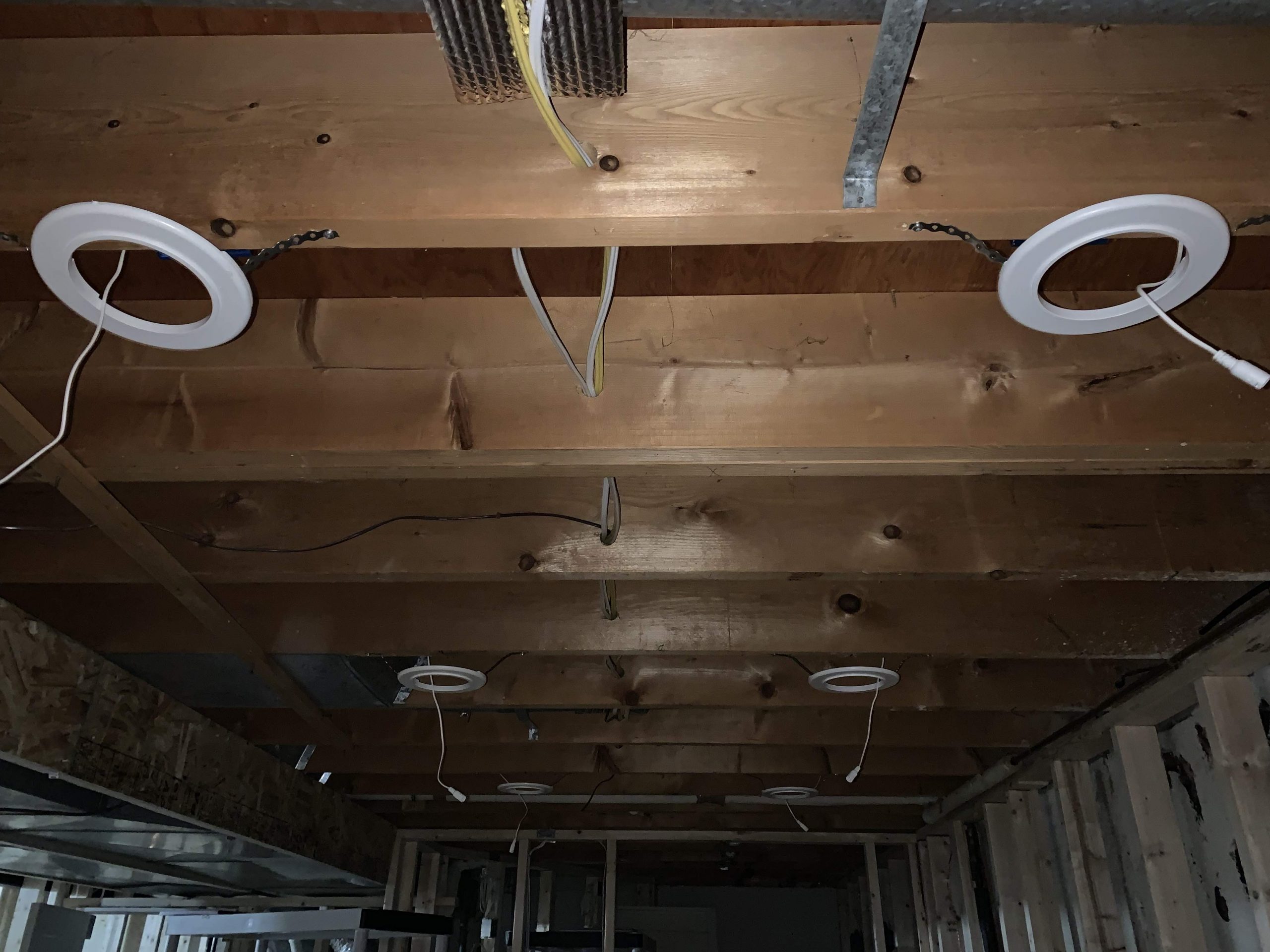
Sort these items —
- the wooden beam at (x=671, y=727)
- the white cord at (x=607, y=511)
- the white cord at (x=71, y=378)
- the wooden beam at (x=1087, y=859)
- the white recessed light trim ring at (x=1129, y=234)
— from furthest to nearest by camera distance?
the wooden beam at (x=671, y=727)
the wooden beam at (x=1087, y=859)
the white cord at (x=607, y=511)
the white cord at (x=71, y=378)
the white recessed light trim ring at (x=1129, y=234)

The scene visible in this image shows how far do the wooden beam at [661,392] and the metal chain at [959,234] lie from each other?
0.31 meters

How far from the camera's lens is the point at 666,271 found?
145 centimetres

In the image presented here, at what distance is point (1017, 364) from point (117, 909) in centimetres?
554

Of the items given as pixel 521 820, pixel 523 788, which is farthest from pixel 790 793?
pixel 521 820

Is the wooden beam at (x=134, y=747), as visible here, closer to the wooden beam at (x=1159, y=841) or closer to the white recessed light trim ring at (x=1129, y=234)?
the white recessed light trim ring at (x=1129, y=234)

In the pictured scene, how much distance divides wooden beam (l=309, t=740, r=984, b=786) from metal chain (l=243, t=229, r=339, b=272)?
272 cm

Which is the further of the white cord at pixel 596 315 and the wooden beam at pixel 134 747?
the wooden beam at pixel 134 747

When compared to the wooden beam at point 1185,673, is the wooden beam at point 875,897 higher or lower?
lower

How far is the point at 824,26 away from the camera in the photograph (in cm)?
111

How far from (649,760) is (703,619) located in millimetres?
1679

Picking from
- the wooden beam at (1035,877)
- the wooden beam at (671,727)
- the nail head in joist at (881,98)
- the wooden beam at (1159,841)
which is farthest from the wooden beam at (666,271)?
the wooden beam at (1035,877)

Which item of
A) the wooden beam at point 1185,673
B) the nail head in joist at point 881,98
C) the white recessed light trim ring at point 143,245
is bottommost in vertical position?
the wooden beam at point 1185,673

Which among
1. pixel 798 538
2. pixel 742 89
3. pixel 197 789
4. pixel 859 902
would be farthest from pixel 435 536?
pixel 859 902

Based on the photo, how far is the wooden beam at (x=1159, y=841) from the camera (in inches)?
91.0
